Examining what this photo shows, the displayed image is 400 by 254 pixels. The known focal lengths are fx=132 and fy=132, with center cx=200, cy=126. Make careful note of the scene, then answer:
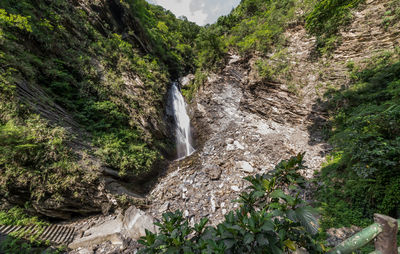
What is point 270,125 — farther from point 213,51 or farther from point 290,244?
point 290,244

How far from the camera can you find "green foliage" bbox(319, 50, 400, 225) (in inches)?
105

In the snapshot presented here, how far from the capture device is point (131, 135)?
20.1 ft

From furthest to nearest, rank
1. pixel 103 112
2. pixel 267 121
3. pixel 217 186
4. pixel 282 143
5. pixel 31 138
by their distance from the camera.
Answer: pixel 267 121 < pixel 282 143 < pixel 103 112 < pixel 217 186 < pixel 31 138

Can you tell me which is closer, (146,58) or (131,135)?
(131,135)

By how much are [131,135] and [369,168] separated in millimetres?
7586

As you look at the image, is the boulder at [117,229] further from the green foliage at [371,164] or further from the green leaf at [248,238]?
the green foliage at [371,164]

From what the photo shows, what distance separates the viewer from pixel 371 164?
9.40ft

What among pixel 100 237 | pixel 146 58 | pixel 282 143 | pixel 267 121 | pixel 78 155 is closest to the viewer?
pixel 100 237

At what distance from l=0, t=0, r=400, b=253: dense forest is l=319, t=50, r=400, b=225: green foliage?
0.02 m

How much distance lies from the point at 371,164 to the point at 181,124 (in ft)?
31.3

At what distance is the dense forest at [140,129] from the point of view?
3.87 feet

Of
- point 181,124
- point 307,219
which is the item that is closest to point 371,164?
point 307,219

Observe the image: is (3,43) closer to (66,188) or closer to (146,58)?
(66,188)

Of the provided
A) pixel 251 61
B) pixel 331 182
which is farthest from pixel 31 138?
pixel 251 61
